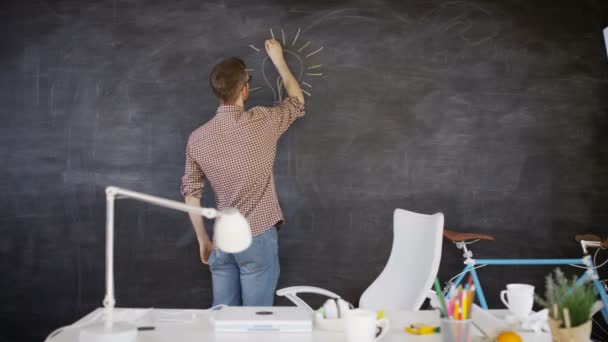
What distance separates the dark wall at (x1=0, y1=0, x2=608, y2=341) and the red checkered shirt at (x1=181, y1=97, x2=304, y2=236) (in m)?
0.79

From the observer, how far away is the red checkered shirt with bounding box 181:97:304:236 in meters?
2.76

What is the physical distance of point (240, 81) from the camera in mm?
2801

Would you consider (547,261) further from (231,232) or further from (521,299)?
(231,232)

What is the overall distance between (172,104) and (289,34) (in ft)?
2.59

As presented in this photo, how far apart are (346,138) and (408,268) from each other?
3.92ft

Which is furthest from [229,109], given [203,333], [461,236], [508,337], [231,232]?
[508,337]

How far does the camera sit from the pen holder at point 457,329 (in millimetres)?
1574

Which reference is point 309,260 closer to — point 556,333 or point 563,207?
point 563,207

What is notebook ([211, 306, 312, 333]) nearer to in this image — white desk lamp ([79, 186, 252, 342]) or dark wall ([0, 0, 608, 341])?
white desk lamp ([79, 186, 252, 342])

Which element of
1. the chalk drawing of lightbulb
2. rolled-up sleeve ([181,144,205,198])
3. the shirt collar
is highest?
the chalk drawing of lightbulb

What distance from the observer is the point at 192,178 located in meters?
2.95

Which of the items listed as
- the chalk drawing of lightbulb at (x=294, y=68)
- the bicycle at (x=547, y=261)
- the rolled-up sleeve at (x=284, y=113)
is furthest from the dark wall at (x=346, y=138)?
the rolled-up sleeve at (x=284, y=113)

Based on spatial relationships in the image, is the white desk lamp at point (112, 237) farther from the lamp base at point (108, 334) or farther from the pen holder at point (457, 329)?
the pen holder at point (457, 329)

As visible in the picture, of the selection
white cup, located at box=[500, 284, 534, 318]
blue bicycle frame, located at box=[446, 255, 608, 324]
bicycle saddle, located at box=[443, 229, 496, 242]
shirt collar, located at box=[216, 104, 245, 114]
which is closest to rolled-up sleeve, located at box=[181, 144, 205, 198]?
Answer: shirt collar, located at box=[216, 104, 245, 114]
